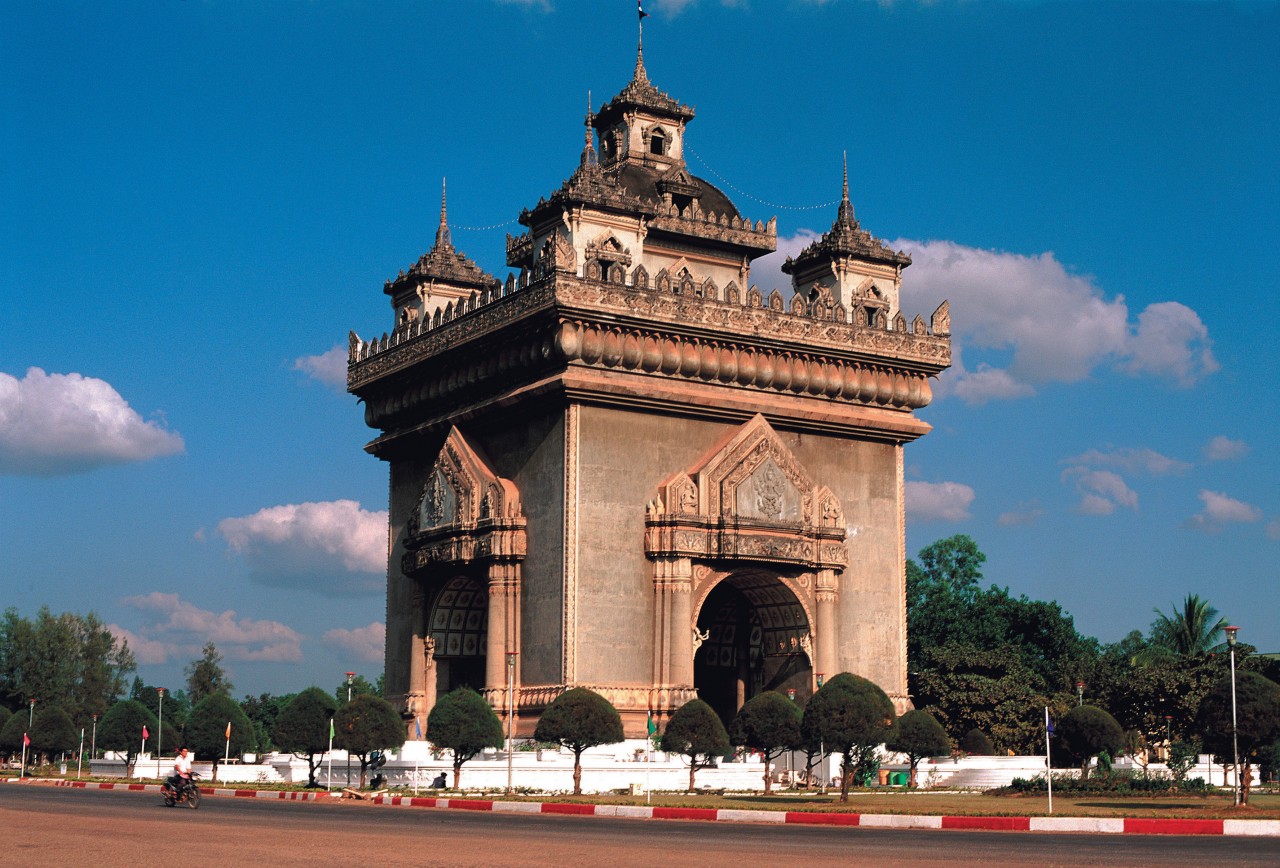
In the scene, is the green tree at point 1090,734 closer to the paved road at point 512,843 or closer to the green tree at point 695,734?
the green tree at point 695,734

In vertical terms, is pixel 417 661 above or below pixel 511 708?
above

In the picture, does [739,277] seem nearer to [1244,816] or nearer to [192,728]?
[192,728]

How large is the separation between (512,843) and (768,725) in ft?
48.1

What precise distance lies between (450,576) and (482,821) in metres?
18.4

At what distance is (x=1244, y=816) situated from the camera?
2323cm

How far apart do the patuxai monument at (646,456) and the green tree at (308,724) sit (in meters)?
3.70

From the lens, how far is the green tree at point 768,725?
3203cm

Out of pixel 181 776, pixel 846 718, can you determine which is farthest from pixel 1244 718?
pixel 181 776

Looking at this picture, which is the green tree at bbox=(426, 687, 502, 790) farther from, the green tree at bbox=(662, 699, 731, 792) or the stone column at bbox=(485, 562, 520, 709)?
the stone column at bbox=(485, 562, 520, 709)

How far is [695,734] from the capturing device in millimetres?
31625

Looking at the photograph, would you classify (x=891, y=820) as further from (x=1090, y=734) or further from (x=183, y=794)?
(x=1090, y=734)

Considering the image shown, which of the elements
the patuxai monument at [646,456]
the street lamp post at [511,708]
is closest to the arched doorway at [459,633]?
the patuxai monument at [646,456]

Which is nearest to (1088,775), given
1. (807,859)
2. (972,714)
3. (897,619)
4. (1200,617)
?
(897,619)

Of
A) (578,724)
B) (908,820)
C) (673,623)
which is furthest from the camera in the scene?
(673,623)
